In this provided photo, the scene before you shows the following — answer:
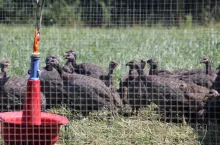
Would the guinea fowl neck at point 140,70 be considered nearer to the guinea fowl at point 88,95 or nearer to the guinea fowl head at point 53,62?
the guinea fowl at point 88,95

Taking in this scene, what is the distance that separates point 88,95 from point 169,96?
0.83m

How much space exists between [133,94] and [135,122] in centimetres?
35

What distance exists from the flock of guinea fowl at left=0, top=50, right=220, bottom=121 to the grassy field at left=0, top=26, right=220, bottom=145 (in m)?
0.15

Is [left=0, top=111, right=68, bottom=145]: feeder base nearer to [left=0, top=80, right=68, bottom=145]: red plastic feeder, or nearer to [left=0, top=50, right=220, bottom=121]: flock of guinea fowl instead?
A: [left=0, top=80, right=68, bottom=145]: red plastic feeder

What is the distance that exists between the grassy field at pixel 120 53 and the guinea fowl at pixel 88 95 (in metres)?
0.14

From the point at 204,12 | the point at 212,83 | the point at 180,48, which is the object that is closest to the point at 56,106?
the point at 212,83

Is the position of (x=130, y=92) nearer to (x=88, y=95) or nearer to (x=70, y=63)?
(x=88, y=95)

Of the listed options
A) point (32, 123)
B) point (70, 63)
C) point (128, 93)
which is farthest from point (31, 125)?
point (70, 63)

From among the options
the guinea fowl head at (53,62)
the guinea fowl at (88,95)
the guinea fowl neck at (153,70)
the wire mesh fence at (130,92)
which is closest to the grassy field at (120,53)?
the wire mesh fence at (130,92)

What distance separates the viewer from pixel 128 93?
6.00 meters

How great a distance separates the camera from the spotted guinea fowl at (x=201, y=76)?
20.7 feet

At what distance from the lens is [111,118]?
5.84 m

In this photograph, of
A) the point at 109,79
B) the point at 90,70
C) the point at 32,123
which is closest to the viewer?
the point at 32,123

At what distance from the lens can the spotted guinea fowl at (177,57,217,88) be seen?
6301mm
